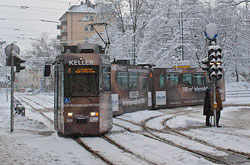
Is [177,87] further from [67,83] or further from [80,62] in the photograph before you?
[67,83]

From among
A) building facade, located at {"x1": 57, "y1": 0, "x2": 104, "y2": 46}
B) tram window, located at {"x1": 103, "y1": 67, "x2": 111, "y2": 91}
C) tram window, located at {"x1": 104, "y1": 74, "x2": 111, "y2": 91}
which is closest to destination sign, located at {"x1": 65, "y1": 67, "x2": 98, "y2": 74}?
tram window, located at {"x1": 103, "y1": 67, "x2": 111, "y2": 91}

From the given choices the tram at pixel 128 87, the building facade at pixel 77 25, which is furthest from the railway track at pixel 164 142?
the building facade at pixel 77 25

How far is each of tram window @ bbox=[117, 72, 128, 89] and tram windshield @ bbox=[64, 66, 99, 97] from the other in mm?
7245

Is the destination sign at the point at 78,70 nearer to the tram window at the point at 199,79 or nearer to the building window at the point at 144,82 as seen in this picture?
the building window at the point at 144,82

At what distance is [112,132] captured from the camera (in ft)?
43.4

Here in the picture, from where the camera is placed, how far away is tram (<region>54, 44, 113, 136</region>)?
38.7 feet

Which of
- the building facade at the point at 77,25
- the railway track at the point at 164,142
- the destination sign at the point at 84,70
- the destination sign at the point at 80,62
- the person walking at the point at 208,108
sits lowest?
the railway track at the point at 164,142

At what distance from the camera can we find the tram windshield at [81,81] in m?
11.9

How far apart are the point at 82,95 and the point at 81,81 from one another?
462 mm

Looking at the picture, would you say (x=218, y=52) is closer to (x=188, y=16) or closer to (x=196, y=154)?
A: (x=196, y=154)

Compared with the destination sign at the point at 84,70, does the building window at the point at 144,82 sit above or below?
below

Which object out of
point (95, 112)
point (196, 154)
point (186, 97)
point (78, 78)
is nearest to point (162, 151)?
point (196, 154)

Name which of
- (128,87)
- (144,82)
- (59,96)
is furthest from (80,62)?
(144,82)

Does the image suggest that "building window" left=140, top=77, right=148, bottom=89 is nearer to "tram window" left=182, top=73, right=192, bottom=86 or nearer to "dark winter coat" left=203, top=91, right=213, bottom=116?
"tram window" left=182, top=73, right=192, bottom=86
